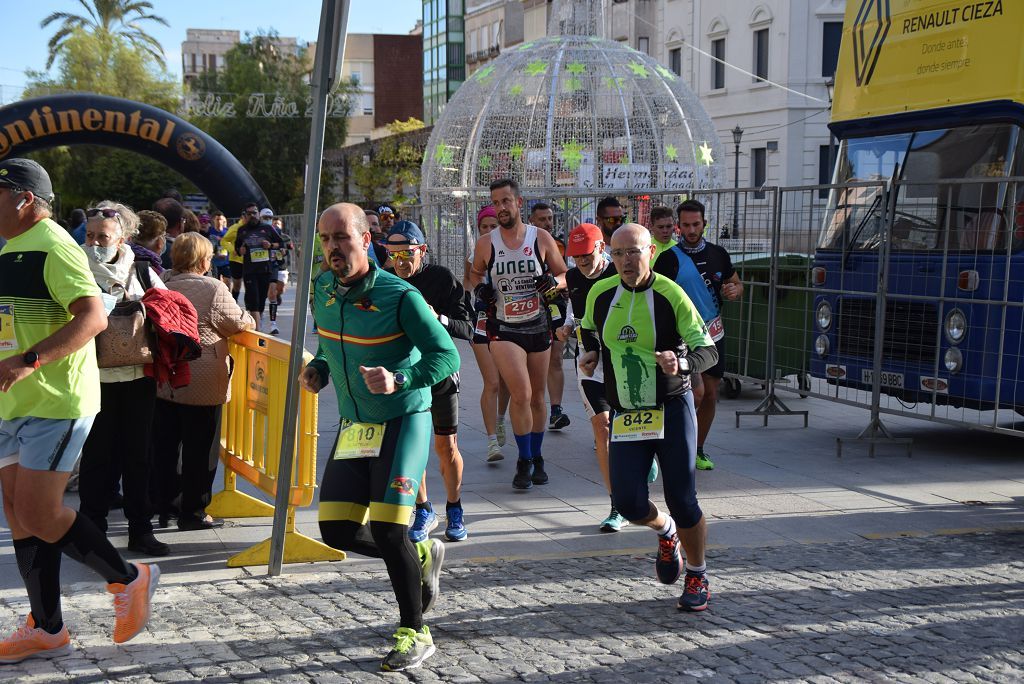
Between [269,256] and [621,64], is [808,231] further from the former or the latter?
[621,64]

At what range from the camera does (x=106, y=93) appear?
5662 cm

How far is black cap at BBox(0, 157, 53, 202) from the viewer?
4.69m

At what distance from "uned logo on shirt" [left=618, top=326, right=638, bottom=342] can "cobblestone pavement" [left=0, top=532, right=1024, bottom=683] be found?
1233mm

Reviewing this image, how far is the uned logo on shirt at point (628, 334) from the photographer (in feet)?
18.0

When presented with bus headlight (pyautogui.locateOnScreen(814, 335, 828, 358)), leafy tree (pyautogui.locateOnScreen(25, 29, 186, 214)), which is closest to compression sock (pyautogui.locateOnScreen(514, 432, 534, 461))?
bus headlight (pyautogui.locateOnScreen(814, 335, 828, 358))

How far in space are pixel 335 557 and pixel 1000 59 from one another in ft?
21.4

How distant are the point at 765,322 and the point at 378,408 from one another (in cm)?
738

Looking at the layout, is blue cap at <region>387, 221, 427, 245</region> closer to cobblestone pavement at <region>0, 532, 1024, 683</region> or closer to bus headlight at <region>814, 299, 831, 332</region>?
cobblestone pavement at <region>0, 532, 1024, 683</region>

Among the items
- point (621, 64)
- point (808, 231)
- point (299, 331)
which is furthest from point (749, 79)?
point (299, 331)

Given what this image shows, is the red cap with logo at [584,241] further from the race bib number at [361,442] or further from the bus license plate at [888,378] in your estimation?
the bus license plate at [888,378]

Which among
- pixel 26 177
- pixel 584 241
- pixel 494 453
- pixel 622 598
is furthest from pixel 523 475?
pixel 26 177

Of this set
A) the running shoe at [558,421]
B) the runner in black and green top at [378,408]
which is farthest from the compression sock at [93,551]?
the running shoe at [558,421]

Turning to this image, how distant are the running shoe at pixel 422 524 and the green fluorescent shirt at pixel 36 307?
2.25m

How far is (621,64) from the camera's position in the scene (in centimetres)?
2208
